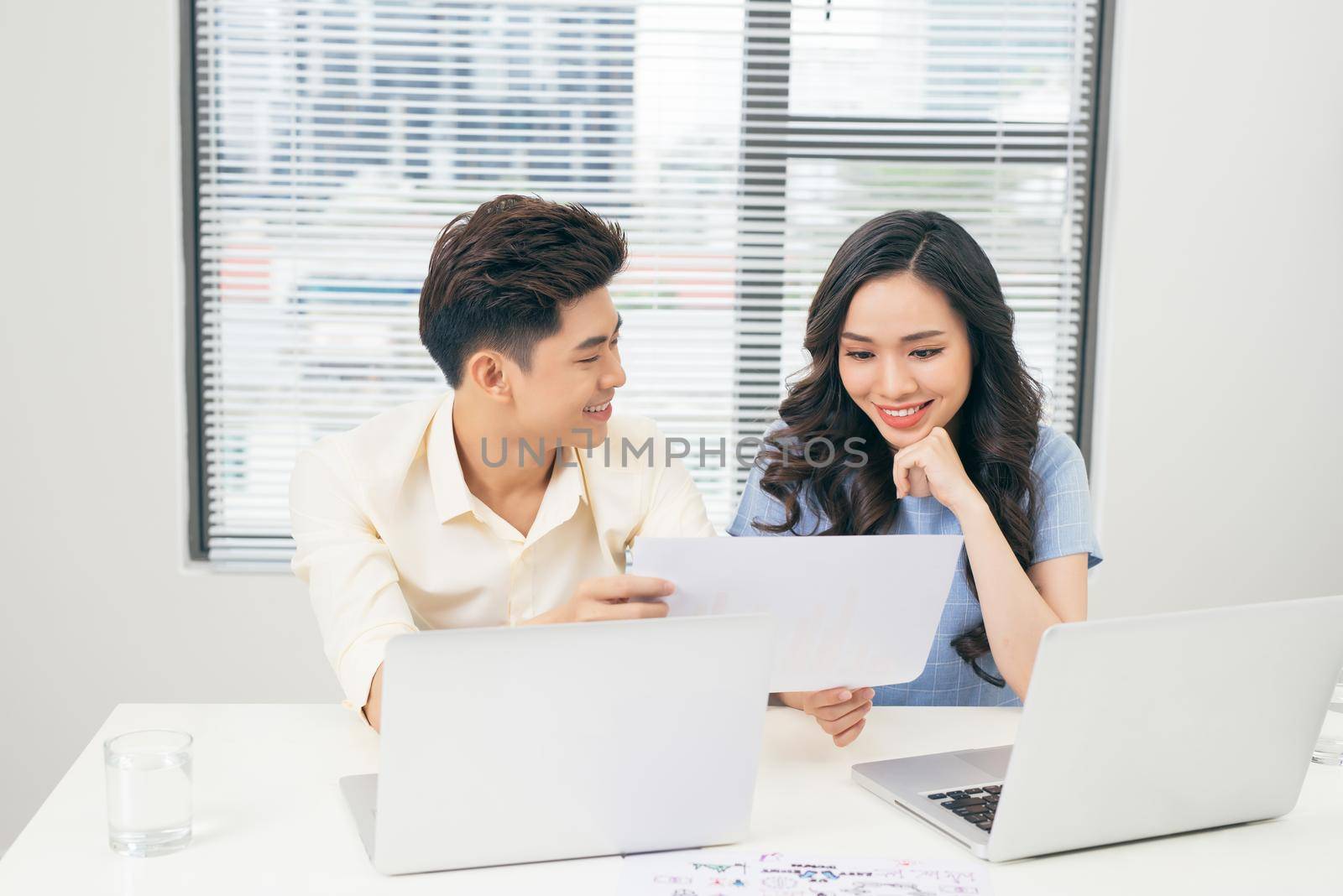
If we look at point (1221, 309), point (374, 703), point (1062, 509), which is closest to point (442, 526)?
point (374, 703)

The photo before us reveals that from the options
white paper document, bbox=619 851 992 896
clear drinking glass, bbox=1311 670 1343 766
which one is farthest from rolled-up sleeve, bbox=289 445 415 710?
clear drinking glass, bbox=1311 670 1343 766

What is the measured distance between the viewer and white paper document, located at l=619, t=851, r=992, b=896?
1011 mm

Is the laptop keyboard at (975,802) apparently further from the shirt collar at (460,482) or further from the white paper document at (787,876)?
the shirt collar at (460,482)

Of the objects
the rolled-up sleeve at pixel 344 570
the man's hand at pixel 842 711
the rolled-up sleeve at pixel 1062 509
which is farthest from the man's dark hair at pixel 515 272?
the rolled-up sleeve at pixel 1062 509

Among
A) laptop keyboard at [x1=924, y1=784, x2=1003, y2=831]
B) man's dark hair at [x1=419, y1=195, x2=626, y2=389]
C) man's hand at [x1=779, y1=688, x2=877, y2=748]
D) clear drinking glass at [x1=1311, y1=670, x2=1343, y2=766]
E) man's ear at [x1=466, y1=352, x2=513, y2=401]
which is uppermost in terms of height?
man's dark hair at [x1=419, y1=195, x2=626, y2=389]

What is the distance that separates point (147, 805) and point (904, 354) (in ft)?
3.88

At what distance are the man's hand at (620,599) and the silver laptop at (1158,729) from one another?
0.33 m

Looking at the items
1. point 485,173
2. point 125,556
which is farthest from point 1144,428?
point 125,556

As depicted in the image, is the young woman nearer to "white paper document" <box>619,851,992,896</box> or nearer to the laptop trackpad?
the laptop trackpad

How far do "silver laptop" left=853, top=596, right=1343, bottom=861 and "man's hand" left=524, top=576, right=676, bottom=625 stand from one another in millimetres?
331

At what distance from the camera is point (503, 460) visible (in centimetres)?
172

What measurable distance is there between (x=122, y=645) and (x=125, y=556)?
0.69 feet

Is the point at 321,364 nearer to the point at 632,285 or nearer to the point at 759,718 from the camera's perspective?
the point at 632,285

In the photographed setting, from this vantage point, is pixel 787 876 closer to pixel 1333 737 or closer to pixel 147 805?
pixel 147 805
